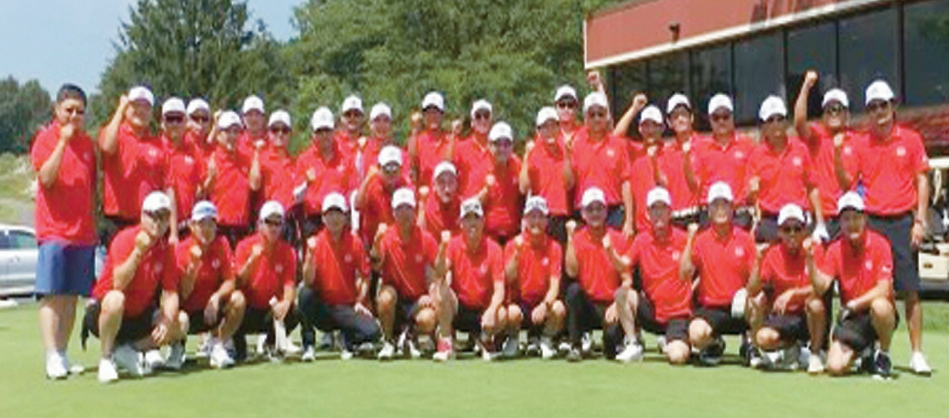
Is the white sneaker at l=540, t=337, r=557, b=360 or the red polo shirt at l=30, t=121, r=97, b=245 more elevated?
the red polo shirt at l=30, t=121, r=97, b=245

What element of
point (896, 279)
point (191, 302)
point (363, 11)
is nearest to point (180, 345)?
point (191, 302)

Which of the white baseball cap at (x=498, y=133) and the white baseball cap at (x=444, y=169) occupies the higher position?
the white baseball cap at (x=498, y=133)

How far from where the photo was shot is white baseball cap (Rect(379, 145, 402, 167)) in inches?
445

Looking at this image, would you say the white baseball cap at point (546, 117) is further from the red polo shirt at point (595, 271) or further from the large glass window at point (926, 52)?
the large glass window at point (926, 52)

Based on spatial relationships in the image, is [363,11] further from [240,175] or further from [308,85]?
[240,175]

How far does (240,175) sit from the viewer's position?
11398 mm

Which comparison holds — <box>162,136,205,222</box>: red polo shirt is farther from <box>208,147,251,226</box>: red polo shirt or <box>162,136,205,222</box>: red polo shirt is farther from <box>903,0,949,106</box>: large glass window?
<box>903,0,949,106</box>: large glass window

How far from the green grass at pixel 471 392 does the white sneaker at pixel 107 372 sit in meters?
0.07

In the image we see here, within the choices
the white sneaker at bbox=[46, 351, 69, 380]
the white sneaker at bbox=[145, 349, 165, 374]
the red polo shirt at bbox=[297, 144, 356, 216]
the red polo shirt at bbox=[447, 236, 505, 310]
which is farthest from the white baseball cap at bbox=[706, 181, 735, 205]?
the white sneaker at bbox=[46, 351, 69, 380]

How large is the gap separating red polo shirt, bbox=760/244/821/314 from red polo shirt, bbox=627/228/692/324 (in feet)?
2.19

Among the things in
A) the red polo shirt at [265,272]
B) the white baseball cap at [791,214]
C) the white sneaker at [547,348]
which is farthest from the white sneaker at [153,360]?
the white baseball cap at [791,214]

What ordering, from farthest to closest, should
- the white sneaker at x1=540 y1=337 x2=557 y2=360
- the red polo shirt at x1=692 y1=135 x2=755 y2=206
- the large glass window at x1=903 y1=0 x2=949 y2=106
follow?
the large glass window at x1=903 y1=0 x2=949 y2=106
the red polo shirt at x1=692 y1=135 x2=755 y2=206
the white sneaker at x1=540 y1=337 x2=557 y2=360

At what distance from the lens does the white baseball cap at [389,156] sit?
1130 cm

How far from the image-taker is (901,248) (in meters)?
9.81
